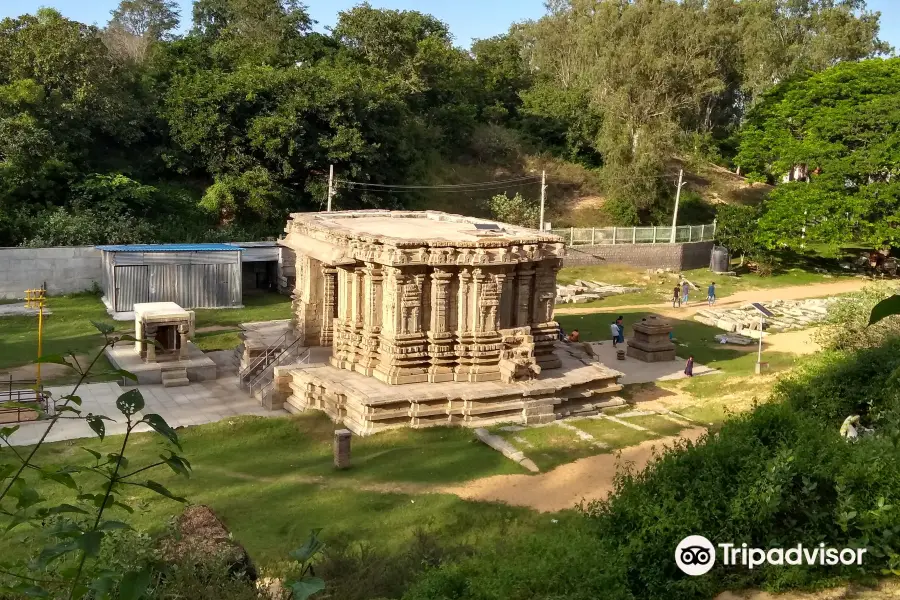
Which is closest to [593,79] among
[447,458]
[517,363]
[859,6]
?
[859,6]

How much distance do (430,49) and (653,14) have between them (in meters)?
12.4

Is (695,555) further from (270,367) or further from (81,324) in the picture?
(81,324)

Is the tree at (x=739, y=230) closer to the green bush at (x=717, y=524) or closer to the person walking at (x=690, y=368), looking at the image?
the person walking at (x=690, y=368)

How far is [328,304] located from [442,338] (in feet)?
13.4

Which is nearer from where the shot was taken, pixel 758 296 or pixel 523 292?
pixel 523 292

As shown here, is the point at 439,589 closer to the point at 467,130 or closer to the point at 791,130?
the point at 791,130

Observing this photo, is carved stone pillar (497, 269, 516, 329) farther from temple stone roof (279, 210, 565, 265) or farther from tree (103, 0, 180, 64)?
tree (103, 0, 180, 64)

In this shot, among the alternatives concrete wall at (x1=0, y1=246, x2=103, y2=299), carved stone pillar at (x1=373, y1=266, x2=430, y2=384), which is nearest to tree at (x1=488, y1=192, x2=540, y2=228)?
concrete wall at (x1=0, y1=246, x2=103, y2=299)

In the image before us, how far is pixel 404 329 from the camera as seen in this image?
17000 millimetres

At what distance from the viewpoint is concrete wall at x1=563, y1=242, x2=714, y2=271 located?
37312mm

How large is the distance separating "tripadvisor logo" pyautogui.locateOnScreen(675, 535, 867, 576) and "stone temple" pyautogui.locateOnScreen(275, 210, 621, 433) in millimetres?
8520

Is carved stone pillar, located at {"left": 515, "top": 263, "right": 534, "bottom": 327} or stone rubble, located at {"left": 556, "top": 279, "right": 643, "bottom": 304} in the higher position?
carved stone pillar, located at {"left": 515, "top": 263, "right": 534, "bottom": 327}

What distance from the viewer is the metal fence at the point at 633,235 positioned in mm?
37594

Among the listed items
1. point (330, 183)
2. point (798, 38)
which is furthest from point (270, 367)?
point (798, 38)
